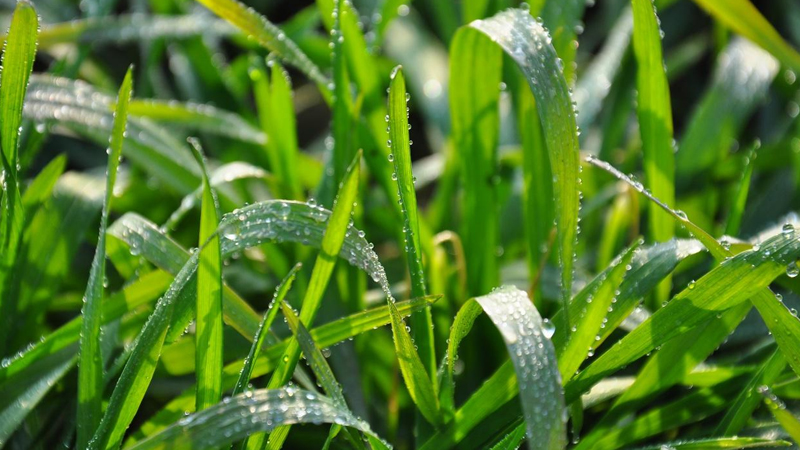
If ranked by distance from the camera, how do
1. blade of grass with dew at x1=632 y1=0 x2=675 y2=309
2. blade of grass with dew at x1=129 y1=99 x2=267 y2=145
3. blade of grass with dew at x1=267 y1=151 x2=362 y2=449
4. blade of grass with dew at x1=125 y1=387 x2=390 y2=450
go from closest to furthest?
1. blade of grass with dew at x1=125 y1=387 x2=390 y2=450
2. blade of grass with dew at x1=267 y1=151 x2=362 y2=449
3. blade of grass with dew at x1=632 y1=0 x2=675 y2=309
4. blade of grass with dew at x1=129 y1=99 x2=267 y2=145

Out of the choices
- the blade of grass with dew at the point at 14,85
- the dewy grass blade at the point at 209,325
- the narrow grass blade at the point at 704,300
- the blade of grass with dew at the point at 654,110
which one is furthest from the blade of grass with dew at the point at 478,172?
the blade of grass with dew at the point at 14,85


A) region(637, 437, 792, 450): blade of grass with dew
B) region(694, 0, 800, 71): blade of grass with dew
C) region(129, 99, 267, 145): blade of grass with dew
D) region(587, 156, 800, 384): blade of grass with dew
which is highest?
region(129, 99, 267, 145): blade of grass with dew

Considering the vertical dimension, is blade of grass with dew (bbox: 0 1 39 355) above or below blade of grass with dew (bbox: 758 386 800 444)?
above

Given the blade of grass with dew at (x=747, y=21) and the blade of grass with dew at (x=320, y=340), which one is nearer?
the blade of grass with dew at (x=320, y=340)

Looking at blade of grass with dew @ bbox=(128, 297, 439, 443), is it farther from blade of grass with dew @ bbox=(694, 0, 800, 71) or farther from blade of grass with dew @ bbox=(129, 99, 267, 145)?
blade of grass with dew @ bbox=(694, 0, 800, 71)

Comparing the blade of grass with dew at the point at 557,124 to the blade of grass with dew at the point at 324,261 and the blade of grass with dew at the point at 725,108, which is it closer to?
the blade of grass with dew at the point at 324,261

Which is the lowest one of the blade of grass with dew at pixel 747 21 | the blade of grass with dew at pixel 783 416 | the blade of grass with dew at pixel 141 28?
the blade of grass with dew at pixel 783 416

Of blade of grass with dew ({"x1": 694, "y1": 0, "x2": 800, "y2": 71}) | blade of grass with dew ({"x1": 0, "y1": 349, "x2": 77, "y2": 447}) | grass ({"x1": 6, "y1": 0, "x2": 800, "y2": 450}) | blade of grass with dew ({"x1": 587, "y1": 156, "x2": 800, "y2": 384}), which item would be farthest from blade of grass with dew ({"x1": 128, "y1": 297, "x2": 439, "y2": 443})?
blade of grass with dew ({"x1": 694, "y1": 0, "x2": 800, "y2": 71})
